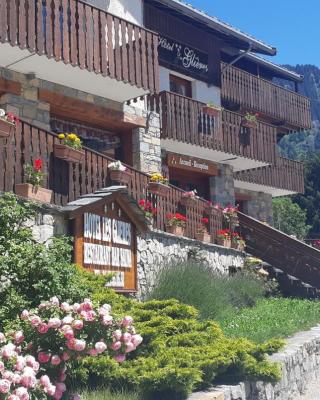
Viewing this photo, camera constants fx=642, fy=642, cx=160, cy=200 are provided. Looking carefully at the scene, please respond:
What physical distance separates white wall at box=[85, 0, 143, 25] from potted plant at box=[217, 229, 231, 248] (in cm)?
528

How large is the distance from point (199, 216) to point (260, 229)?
12.1 feet

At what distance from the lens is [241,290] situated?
12.7m

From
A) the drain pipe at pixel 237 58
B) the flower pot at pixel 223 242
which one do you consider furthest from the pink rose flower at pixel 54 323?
the drain pipe at pixel 237 58

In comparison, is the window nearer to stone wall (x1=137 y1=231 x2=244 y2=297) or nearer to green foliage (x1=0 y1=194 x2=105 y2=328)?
stone wall (x1=137 y1=231 x2=244 y2=297)

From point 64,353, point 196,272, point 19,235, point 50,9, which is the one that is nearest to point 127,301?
point 19,235

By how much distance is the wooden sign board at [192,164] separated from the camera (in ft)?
54.1

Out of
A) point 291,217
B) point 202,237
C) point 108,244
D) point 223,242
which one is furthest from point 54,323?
point 291,217

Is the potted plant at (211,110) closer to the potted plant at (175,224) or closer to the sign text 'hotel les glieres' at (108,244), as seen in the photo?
the potted plant at (175,224)

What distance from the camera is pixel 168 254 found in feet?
38.7

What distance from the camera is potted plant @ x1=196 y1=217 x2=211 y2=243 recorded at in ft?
44.1

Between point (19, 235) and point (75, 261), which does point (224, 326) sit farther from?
point (19, 235)

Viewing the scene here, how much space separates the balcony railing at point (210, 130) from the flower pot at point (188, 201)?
2299mm

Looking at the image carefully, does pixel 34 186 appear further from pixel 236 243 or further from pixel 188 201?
pixel 236 243

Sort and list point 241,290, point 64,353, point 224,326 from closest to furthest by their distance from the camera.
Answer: point 64,353
point 224,326
point 241,290
